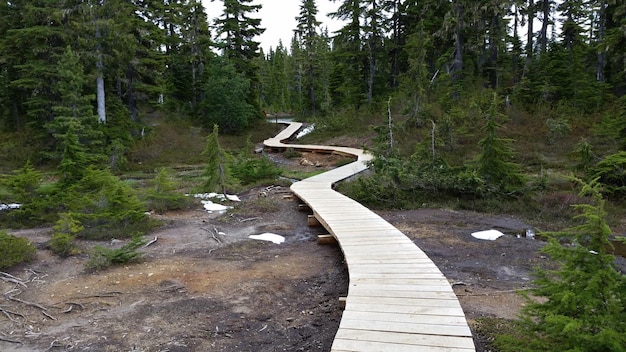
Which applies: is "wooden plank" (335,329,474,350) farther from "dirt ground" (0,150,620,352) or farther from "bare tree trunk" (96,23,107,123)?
"bare tree trunk" (96,23,107,123)

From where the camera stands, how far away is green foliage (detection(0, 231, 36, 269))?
7410mm

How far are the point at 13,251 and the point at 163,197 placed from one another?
14.6 ft

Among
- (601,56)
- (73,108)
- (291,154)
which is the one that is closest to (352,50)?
(291,154)

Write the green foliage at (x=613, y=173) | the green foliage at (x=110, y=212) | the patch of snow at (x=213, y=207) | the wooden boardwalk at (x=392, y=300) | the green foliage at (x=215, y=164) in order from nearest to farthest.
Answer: the wooden boardwalk at (x=392, y=300), the green foliage at (x=110, y=212), the green foliage at (x=613, y=173), the patch of snow at (x=213, y=207), the green foliage at (x=215, y=164)

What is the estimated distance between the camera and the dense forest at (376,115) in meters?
10.0

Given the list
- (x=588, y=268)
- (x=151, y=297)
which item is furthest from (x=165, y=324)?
(x=588, y=268)

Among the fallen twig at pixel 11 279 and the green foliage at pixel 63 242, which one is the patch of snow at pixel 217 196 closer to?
the green foliage at pixel 63 242

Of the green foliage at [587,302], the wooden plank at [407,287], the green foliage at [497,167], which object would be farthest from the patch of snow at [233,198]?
the green foliage at [587,302]

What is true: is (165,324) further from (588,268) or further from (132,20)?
(132,20)

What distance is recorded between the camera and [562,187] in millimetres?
13422

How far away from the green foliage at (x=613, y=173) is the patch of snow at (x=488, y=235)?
404 centimetres

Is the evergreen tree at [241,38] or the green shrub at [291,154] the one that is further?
the evergreen tree at [241,38]

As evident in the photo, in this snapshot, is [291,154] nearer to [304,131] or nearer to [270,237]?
[304,131]

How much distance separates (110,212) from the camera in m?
9.90
